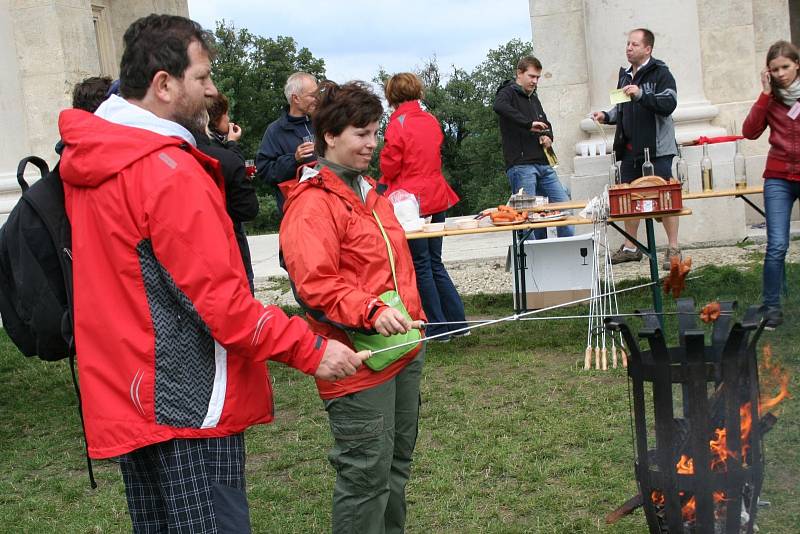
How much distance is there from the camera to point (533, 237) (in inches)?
378

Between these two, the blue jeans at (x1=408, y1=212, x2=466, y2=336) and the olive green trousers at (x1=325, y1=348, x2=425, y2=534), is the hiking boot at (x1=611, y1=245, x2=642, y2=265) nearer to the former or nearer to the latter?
the blue jeans at (x1=408, y1=212, x2=466, y2=336)

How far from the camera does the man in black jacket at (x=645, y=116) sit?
8648 millimetres

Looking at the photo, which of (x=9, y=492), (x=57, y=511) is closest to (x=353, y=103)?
(x=57, y=511)

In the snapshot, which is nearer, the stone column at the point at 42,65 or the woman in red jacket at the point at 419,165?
the woman in red jacket at the point at 419,165

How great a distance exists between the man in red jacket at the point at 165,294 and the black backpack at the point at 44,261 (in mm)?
78

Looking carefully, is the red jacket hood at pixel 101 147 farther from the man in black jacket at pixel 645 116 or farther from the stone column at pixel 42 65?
the stone column at pixel 42 65

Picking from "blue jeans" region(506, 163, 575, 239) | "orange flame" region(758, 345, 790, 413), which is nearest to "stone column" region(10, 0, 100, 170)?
"blue jeans" region(506, 163, 575, 239)

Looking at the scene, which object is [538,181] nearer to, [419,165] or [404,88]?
[419,165]

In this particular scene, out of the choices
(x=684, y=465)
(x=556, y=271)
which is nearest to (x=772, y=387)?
(x=684, y=465)

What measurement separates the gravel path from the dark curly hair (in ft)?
25.3

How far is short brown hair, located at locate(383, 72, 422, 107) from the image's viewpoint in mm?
7695

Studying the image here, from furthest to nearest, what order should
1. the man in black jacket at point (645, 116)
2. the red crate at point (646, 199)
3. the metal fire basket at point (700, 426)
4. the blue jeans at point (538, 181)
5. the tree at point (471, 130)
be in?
the tree at point (471, 130) → the blue jeans at point (538, 181) → the man in black jacket at point (645, 116) → the red crate at point (646, 199) → the metal fire basket at point (700, 426)

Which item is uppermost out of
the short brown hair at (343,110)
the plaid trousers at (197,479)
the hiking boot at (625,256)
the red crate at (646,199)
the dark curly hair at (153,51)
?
the dark curly hair at (153,51)

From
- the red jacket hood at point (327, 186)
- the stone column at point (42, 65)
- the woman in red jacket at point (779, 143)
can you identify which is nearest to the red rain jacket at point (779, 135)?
the woman in red jacket at point (779, 143)
